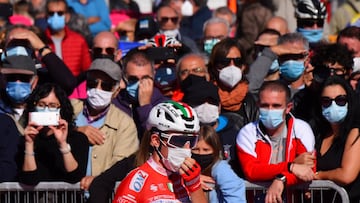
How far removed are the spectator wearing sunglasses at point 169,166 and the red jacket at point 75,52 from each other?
4864 mm

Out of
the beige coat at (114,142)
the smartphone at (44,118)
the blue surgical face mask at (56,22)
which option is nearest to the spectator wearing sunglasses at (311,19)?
the blue surgical face mask at (56,22)

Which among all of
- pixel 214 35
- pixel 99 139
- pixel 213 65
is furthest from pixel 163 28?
pixel 99 139

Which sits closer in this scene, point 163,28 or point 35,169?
point 35,169

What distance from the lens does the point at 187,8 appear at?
56.5ft

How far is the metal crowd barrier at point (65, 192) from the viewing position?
10.7 meters

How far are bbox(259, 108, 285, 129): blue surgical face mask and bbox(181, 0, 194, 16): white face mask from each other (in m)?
6.24

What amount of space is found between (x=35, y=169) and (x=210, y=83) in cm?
188

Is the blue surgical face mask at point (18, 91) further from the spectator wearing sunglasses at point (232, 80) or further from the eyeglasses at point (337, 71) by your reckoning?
the eyeglasses at point (337, 71)

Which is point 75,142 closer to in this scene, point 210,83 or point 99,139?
point 99,139

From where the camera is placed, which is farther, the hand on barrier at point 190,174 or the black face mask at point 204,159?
the black face mask at point 204,159

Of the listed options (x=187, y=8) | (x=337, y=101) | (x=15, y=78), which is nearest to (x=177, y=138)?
(x=337, y=101)

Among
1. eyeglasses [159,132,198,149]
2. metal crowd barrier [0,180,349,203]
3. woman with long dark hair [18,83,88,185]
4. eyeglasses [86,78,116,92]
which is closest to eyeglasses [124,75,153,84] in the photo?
eyeglasses [86,78,116,92]

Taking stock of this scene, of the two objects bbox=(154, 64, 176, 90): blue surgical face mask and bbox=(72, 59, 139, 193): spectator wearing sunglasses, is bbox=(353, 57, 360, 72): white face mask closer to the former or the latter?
bbox=(154, 64, 176, 90): blue surgical face mask

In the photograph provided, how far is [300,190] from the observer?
10727mm
